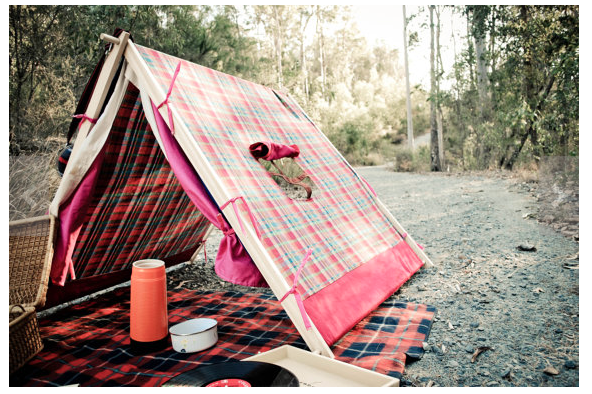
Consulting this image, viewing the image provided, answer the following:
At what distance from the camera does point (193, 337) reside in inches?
89.3

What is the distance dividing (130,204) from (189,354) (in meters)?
1.43

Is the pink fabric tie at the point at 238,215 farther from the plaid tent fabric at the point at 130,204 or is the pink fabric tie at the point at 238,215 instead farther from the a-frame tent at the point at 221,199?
the plaid tent fabric at the point at 130,204

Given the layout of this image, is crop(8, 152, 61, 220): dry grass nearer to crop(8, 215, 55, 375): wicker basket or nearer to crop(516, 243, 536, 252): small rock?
crop(8, 215, 55, 375): wicker basket

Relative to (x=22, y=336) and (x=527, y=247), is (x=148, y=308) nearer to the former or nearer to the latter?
(x=22, y=336)

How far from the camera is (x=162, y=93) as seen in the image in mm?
2264

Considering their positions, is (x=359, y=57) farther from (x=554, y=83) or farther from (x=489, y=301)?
(x=489, y=301)

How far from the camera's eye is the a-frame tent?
2.24 metres

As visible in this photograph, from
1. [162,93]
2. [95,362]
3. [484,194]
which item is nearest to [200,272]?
[95,362]

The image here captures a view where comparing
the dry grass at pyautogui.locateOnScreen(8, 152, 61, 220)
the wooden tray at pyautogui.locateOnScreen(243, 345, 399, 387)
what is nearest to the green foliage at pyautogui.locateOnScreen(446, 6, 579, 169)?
the wooden tray at pyautogui.locateOnScreen(243, 345, 399, 387)

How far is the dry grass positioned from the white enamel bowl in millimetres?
3537

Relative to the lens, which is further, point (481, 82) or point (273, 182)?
point (481, 82)

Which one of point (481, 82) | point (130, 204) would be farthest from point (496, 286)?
point (481, 82)

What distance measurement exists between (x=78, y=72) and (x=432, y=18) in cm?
1076

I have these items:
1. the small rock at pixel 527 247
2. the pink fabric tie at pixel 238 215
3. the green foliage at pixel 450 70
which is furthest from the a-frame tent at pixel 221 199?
the green foliage at pixel 450 70
